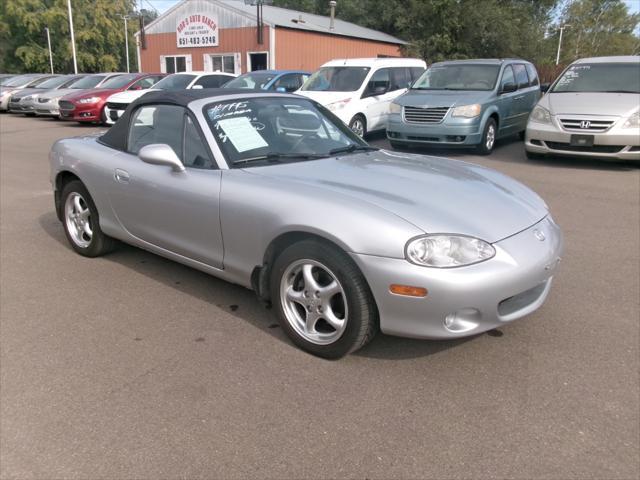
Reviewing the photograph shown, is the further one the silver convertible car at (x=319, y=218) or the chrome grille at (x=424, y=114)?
the chrome grille at (x=424, y=114)

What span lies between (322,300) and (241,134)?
4.51 ft

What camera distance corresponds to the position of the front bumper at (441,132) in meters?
9.83

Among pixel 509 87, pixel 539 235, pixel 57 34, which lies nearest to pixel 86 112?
pixel 509 87

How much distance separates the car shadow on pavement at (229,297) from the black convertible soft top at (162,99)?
995 mm

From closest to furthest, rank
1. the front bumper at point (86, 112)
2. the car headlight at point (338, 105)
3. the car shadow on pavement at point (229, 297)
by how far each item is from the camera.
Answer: the car shadow on pavement at point (229, 297)
the car headlight at point (338, 105)
the front bumper at point (86, 112)

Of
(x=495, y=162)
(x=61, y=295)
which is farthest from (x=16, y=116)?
(x=61, y=295)

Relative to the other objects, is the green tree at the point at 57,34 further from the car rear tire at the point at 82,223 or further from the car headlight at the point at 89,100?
the car rear tire at the point at 82,223

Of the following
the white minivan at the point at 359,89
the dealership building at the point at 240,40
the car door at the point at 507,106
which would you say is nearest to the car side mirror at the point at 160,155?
the white minivan at the point at 359,89

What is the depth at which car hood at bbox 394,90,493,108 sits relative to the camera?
9.97 meters

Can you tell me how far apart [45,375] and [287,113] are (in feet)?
7.73

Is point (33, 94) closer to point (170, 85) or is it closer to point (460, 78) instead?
point (170, 85)

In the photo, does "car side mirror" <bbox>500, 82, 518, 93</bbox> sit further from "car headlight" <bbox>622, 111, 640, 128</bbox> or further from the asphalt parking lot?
the asphalt parking lot

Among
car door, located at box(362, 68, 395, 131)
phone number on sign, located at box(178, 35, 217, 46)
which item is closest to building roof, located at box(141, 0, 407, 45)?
phone number on sign, located at box(178, 35, 217, 46)

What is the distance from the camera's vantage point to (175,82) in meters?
16.0
